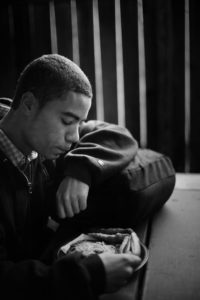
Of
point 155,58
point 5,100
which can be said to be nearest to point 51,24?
point 155,58

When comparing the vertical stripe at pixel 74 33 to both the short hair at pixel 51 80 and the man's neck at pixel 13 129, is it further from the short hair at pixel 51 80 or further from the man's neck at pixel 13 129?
the man's neck at pixel 13 129

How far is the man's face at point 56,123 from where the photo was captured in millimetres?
1369

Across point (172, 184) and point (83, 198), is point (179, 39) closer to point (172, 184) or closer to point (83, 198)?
point (172, 184)

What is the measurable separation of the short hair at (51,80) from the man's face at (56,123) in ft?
0.08

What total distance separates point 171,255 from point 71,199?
0.44 meters

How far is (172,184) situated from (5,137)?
0.85 meters

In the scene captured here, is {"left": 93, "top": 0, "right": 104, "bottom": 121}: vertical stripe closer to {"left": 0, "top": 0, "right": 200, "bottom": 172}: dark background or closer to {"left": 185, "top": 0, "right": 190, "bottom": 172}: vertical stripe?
{"left": 0, "top": 0, "right": 200, "bottom": 172}: dark background

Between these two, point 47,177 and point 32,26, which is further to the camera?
point 32,26

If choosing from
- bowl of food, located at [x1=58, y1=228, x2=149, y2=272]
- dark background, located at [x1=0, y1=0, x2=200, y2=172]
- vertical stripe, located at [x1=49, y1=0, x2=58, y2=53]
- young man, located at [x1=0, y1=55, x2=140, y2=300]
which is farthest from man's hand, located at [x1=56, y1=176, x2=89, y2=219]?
vertical stripe, located at [x1=49, y1=0, x2=58, y2=53]

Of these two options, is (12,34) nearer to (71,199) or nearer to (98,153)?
(98,153)

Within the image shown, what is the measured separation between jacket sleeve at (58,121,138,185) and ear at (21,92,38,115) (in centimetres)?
Answer: 26

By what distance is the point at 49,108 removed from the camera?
4.51 feet

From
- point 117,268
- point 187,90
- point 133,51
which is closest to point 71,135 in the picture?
point 117,268

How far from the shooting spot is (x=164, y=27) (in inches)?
103
